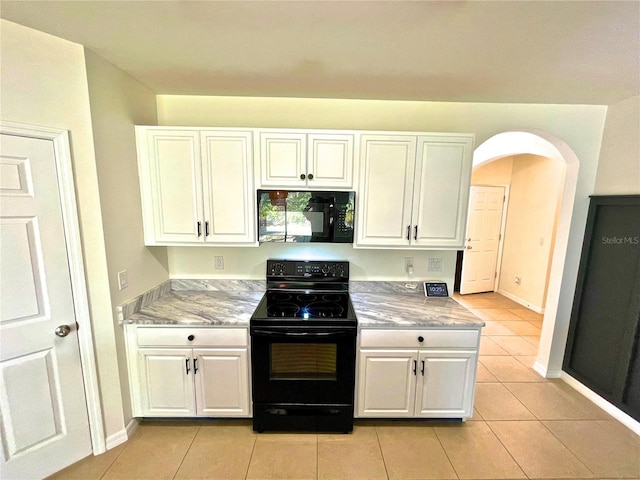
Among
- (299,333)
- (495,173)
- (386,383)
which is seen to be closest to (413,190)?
(299,333)

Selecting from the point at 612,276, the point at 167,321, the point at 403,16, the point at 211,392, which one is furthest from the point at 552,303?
the point at 167,321

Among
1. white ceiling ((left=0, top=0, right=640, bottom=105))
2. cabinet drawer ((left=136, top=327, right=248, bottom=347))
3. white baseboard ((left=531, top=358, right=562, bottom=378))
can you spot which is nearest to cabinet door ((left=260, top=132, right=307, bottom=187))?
white ceiling ((left=0, top=0, right=640, bottom=105))

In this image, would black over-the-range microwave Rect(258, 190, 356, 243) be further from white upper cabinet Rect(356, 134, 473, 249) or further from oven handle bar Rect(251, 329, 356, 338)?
oven handle bar Rect(251, 329, 356, 338)

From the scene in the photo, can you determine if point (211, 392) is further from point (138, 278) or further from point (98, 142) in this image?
point (98, 142)

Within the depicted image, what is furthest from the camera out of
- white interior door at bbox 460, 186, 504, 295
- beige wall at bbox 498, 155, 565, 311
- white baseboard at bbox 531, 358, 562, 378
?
white interior door at bbox 460, 186, 504, 295

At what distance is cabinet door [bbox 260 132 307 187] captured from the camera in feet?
6.56

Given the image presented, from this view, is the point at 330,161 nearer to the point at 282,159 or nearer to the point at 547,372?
the point at 282,159

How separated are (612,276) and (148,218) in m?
3.79

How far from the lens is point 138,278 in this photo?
2031mm

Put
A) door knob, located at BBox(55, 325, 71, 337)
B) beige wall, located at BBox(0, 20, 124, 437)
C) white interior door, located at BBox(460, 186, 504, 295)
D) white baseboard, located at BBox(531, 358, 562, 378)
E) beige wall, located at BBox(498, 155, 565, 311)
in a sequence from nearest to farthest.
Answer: beige wall, located at BBox(0, 20, 124, 437) → door knob, located at BBox(55, 325, 71, 337) → white baseboard, located at BBox(531, 358, 562, 378) → beige wall, located at BBox(498, 155, 565, 311) → white interior door, located at BBox(460, 186, 504, 295)

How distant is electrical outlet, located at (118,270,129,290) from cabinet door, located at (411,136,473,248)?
2139 mm

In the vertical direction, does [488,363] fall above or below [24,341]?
below

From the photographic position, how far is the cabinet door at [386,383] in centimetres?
196

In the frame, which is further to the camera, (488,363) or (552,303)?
(488,363)
